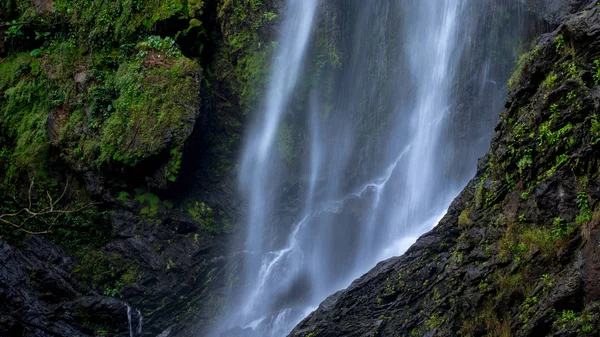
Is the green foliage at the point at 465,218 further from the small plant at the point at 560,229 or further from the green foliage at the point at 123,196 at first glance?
the green foliage at the point at 123,196

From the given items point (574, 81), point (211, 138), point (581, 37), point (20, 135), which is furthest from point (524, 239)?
point (20, 135)

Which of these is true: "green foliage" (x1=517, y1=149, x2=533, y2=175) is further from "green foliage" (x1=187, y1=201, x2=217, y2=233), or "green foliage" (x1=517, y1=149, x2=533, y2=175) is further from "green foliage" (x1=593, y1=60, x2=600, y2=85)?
"green foliage" (x1=187, y1=201, x2=217, y2=233)

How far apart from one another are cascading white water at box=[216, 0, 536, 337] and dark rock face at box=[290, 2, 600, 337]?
483 cm

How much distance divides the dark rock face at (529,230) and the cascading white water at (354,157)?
15.8 feet

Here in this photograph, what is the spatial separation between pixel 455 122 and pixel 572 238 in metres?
8.93

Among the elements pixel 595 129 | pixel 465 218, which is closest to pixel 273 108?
pixel 465 218

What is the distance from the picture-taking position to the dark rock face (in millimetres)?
6086

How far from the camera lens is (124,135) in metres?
14.2

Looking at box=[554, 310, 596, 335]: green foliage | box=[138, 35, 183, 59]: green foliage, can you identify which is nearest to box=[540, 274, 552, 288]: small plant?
box=[554, 310, 596, 335]: green foliage

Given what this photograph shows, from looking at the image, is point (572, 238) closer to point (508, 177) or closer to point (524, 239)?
point (524, 239)

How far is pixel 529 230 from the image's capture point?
22.4ft

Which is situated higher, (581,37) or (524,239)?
(581,37)

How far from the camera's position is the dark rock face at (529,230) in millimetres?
6086

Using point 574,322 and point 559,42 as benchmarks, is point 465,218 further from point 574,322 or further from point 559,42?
point 559,42
